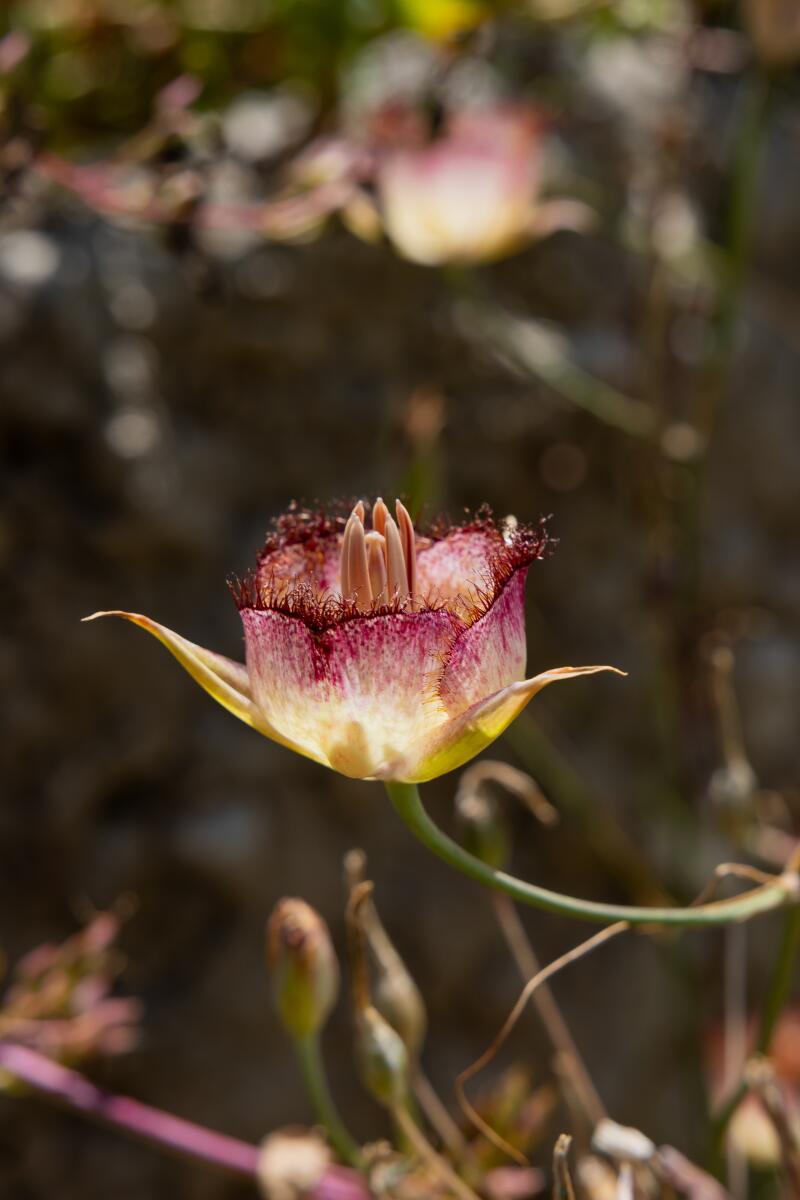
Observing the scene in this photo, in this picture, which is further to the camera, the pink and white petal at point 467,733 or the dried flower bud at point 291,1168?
the dried flower bud at point 291,1168

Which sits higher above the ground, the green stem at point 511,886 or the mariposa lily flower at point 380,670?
the mariposa lily flower at point 380,670

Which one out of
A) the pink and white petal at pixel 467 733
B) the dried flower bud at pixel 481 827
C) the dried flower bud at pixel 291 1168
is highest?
the pink and white petal at pixel 467 733

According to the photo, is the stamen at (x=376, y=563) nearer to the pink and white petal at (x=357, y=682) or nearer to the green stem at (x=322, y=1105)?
the pink and white petal at (x=357, y=682)

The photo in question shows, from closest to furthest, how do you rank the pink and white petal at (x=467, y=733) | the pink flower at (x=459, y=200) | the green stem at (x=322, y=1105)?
1. the pink and white petal at (x=467, y=733)
2. the green stem at (x=322, y=1105)
3. the pink flower at (x=459, y=200)

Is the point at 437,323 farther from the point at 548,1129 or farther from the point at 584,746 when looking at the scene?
the point at 548,1129

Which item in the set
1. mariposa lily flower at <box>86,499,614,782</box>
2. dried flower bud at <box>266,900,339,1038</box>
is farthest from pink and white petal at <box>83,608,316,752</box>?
dried flower bud at <box>266,900,339,1038</box>

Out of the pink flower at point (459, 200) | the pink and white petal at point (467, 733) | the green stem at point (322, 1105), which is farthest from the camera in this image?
the pink flower at point (459, 200)

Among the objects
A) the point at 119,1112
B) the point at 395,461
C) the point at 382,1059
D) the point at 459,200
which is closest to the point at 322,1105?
the point at 382,1059

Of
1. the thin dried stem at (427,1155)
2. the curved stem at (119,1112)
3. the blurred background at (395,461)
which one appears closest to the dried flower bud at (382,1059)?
the thin dried stem at (427,1155)
